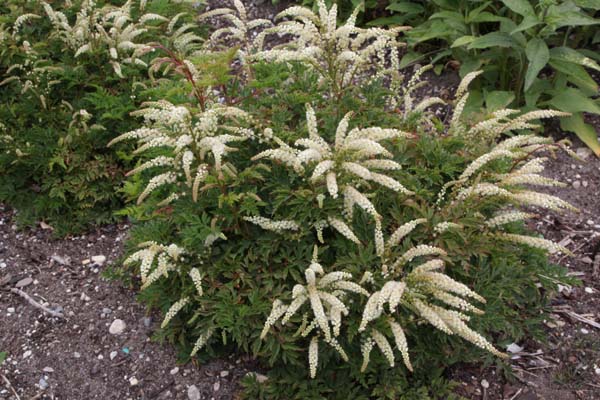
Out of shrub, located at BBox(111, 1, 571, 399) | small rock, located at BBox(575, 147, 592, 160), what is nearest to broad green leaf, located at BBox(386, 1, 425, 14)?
small rock, located at BBox(575, 147, 592, 160)

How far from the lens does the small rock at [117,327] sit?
4961 mm

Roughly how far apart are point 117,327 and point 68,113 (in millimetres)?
2160

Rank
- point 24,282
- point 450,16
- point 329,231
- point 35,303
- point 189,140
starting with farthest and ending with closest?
point 450,16, point 24,282, point 35,303, point 329,231, point 189,140

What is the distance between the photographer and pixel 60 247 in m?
5.73

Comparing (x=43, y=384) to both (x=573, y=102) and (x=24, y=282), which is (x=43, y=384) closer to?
(x=24, y=282)

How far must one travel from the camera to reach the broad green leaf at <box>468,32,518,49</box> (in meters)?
5.89

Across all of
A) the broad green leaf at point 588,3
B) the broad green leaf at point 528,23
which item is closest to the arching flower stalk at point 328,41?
the broad green leaf at point 528,23

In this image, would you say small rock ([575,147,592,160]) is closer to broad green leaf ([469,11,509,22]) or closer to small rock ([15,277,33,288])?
broad green leaf ([469,11,509,22])

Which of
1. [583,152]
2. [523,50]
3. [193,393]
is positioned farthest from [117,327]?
[583,152]

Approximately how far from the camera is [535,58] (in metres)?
5.66

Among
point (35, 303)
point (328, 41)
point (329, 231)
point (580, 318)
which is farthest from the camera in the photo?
point (35, 303)

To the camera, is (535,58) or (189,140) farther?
(535,58)

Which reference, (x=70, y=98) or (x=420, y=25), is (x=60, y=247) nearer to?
(x=70, y=98)

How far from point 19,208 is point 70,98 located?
1161mm
